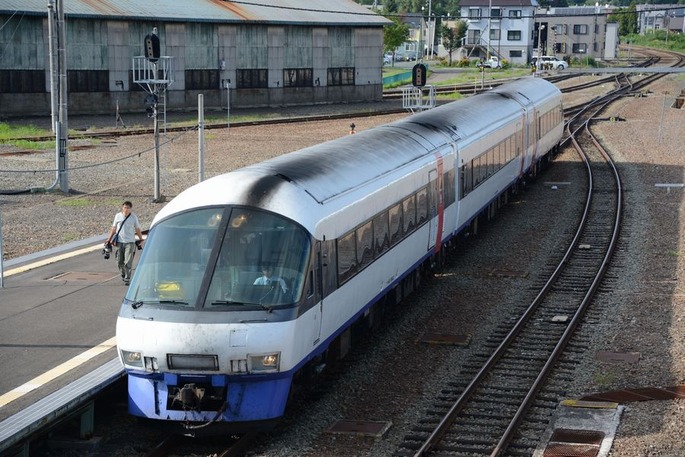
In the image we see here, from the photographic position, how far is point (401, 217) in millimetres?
16766

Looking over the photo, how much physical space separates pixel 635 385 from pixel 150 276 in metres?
6.27

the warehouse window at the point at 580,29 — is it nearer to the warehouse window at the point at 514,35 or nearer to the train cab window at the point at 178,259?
the warehouse window at the point at 514,35

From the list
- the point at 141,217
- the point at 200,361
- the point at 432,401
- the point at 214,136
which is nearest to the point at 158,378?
the point at 200,361

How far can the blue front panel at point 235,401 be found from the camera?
11422 millimetres

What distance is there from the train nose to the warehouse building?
37.7 meters

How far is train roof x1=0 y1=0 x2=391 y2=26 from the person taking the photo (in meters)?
52.5

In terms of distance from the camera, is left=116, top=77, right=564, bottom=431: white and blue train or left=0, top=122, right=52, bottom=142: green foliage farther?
left=0, top=122, right=52, bottom=142: green foliage

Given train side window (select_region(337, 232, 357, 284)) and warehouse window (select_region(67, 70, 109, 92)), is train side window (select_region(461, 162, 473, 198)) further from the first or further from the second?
warehouse window (select_region(67, 70, 109, 92))

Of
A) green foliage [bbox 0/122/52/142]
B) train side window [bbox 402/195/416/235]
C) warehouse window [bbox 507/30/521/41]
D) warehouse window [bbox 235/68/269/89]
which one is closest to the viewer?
train side window [bbox 402/195/416/235]

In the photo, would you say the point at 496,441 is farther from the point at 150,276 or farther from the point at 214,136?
the point at 214,136

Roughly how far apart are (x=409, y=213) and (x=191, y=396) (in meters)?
6.85

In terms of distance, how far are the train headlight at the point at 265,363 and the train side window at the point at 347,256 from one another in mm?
2232

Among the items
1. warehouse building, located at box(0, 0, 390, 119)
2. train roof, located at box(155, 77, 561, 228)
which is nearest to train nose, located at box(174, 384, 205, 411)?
train roof, located at box(155, 77, 561, 228)

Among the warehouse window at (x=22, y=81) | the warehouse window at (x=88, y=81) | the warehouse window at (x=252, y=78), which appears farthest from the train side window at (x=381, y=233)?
the warehouse window at (x=252, y=78)
